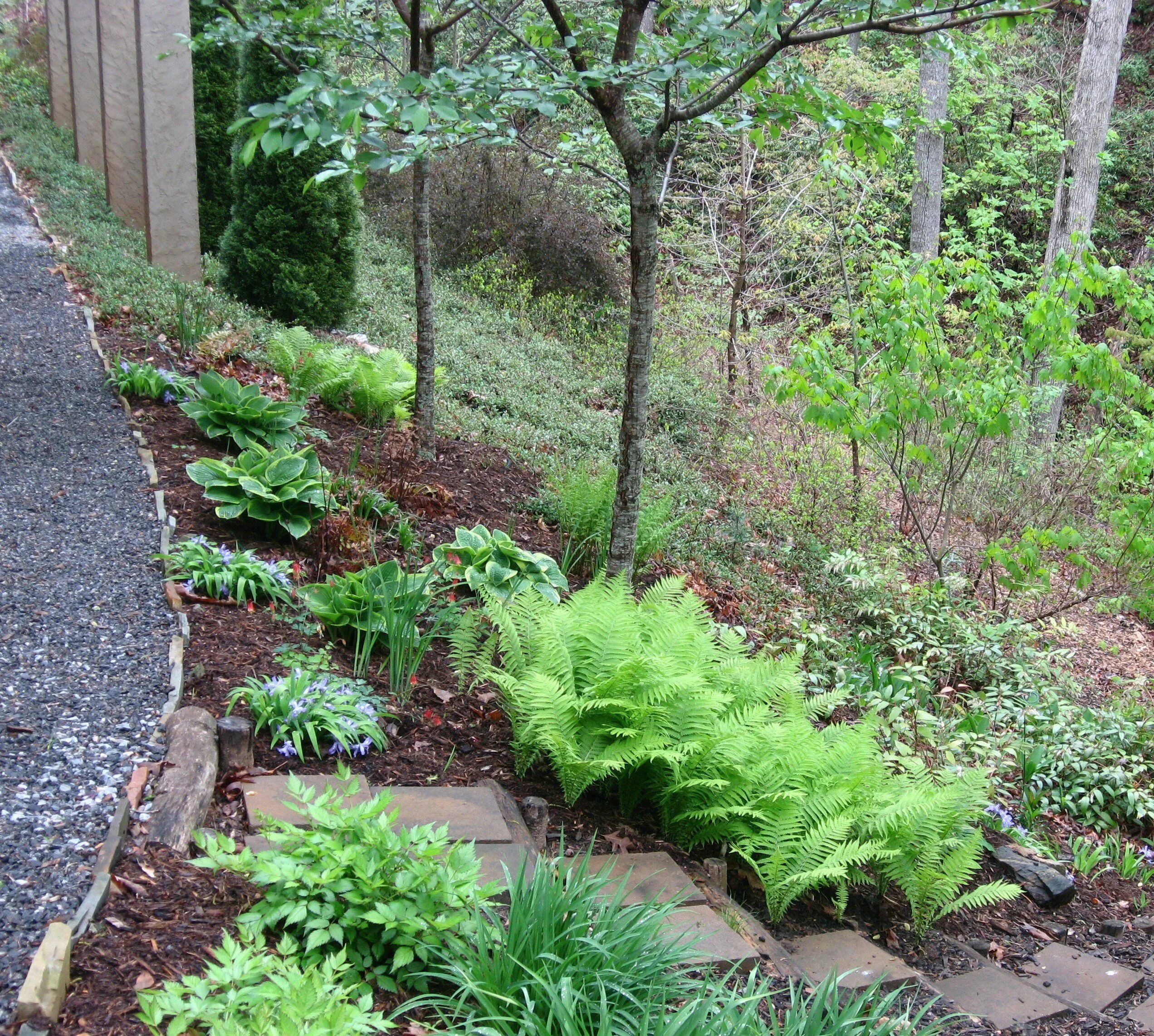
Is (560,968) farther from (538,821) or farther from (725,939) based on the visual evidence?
(538,821)

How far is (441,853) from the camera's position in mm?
2273

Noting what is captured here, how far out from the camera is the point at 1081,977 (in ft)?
10.7

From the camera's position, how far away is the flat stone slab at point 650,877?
2.83m

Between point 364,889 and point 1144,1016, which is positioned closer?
point 364,889

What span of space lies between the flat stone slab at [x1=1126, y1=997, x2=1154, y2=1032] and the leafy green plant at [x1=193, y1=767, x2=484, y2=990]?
7.25 ft

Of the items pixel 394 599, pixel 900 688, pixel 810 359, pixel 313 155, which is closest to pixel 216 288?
pixel 313 155

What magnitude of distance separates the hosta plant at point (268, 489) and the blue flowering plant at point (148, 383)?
4.33ft

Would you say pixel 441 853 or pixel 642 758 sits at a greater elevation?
pixel 441 853

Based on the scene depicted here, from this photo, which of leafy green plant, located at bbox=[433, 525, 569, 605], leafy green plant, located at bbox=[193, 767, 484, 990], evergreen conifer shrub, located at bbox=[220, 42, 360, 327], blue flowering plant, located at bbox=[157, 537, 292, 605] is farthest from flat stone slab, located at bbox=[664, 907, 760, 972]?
evergreen conifer shrub, located at bbox=[220, 42, 360, 327]

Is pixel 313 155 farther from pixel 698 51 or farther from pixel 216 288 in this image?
pixel 698 51

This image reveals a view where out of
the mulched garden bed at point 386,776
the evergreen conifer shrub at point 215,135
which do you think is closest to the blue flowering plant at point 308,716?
the mulched garden bed at point 386,776

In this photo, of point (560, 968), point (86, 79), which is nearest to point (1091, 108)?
point (86, 79)

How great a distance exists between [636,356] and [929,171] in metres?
13.8

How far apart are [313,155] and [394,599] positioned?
19.4 feet
